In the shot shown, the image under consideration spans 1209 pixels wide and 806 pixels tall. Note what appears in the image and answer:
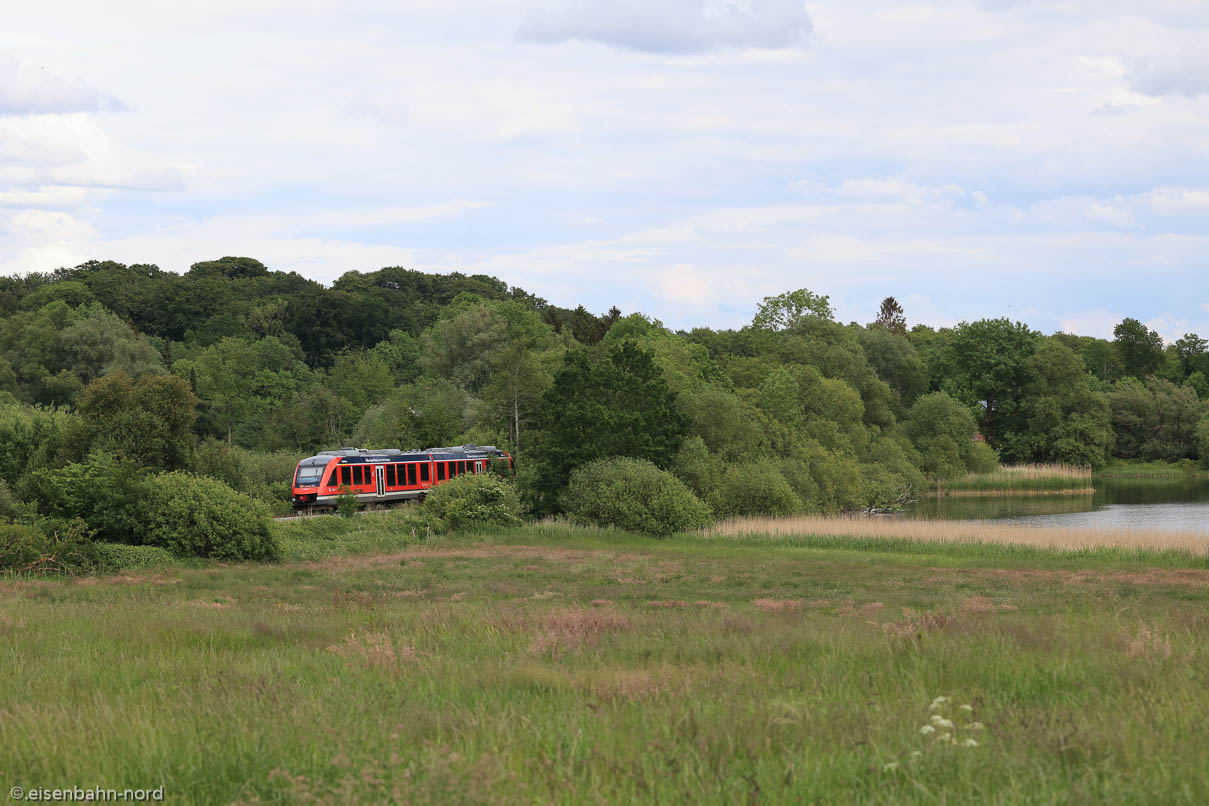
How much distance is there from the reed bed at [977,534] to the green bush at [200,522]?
810 inches

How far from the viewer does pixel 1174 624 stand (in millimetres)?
10688

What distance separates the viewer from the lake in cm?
5744

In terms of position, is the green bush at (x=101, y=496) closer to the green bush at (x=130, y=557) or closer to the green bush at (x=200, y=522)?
the green bush at (x=200, y=522)

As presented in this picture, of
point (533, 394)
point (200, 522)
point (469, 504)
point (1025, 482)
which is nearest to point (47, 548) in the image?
point (200, 522)

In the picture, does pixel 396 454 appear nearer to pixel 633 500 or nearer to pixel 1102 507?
pixel 633 500

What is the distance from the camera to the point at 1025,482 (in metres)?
87.1

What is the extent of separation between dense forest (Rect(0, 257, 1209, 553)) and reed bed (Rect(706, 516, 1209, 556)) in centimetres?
437

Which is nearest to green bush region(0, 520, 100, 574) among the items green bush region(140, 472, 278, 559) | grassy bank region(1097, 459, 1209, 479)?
green bush region(140, 472, 278, 559)

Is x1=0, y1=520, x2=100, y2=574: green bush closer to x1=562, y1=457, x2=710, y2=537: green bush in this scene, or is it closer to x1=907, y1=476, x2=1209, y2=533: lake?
x1=562, y1=457, x2=710, y2=537: green bush

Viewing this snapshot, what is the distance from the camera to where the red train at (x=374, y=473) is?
48000 millimetres

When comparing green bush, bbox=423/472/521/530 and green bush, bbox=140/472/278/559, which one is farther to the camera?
green bush, bbox=423/472/521/530

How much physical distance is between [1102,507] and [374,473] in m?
48.6

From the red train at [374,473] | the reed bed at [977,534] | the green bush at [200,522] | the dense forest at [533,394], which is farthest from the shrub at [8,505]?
the reed bed at [977,534]

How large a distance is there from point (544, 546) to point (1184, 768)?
119 ft
